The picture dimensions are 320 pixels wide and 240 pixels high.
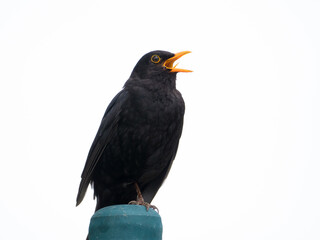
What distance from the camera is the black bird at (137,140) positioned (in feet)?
15.7

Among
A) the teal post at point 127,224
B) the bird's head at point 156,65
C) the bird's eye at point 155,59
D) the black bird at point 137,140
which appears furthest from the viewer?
the bird's eye at point 155,59

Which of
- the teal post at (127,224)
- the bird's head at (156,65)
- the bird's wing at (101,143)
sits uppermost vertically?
the bird's head at (156,65)

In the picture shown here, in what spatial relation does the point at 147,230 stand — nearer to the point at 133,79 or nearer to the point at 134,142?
the point at 134,142

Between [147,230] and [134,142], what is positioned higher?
[134,142]

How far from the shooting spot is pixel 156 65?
5.36 meters

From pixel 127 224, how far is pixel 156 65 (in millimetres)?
2156

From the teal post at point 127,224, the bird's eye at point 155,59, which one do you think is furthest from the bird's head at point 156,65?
the teal post at point 127,224

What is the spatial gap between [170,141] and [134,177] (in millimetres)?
554

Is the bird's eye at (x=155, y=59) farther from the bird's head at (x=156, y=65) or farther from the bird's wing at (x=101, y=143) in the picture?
the bird's wing at (x=101, y=143)

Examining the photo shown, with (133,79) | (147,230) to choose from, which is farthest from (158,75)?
(147,230)

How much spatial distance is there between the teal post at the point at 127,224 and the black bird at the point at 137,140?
2.62 feet

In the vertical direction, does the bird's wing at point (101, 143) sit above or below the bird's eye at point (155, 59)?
below

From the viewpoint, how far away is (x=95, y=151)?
16.4 feet

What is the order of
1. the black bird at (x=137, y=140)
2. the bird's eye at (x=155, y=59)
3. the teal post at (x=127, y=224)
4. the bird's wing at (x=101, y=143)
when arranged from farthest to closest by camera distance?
the bird's eye at (x=155, y=59)
the bird's wing at (x=101, y=143)
the black bird at (x=137, y=140)
the teal post at (x=127, y=224)
